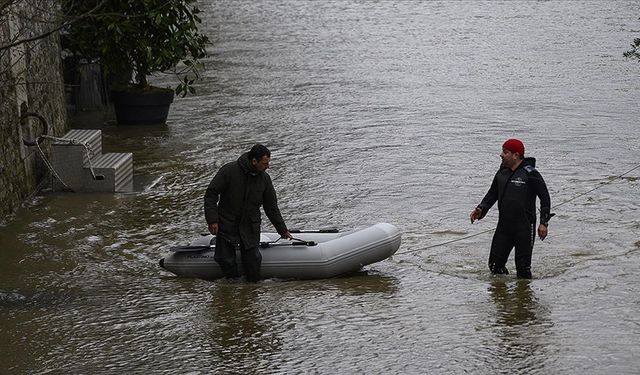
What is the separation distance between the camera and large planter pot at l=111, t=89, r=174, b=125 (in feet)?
72.9

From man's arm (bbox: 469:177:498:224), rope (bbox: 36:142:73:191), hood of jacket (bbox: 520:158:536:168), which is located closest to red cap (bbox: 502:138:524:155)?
hood of jacket (bbox: 520:158:536:168)

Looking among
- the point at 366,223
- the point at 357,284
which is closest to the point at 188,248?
the point at 357,284

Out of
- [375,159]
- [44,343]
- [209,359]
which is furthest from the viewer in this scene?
[375,159]

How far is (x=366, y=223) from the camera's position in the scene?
49.2ft

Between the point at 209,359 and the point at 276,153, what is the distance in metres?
10.1

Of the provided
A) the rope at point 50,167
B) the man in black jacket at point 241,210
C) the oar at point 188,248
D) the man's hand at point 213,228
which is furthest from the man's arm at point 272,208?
the rope at point 50,167

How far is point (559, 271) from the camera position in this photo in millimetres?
12773

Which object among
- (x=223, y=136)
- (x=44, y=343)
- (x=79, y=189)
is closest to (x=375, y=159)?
(x=223, y=136)

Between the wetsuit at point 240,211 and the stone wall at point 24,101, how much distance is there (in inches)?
141

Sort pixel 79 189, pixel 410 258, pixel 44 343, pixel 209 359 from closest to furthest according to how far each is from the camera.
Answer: pixel 209 359, pixel 44 343, pixel 410 258, pixel 79 189

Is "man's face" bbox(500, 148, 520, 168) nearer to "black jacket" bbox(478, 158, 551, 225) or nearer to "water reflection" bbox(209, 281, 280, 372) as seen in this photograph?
"black jacket" bbox(478, 158, 551, 225)

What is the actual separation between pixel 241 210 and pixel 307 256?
886 millimetres

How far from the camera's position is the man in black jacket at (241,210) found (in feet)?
40.0

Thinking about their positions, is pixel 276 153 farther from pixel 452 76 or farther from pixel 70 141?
pixel 452 76
